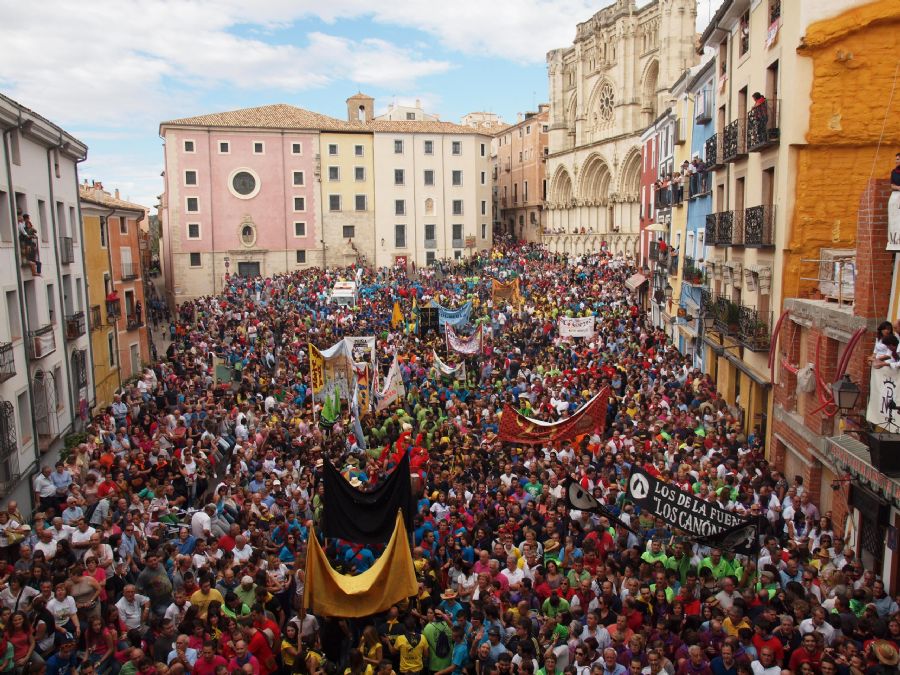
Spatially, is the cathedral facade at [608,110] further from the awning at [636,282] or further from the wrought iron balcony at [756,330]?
the wrought iron balcony at [756,330]

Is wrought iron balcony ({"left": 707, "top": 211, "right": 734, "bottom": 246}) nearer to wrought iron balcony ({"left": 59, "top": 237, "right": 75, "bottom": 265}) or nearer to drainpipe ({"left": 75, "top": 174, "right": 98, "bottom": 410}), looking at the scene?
wrought iron balcony ({"left": 59, "top": 237, "right": 75, "bottom": 265})

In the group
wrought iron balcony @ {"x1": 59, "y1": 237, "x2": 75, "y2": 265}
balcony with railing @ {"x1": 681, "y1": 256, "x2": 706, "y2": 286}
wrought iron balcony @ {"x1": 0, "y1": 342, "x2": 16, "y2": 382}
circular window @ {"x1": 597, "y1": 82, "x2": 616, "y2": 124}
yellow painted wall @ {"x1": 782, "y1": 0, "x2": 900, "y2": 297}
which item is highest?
circular window @ {"x1": 597, "y1": 82, "x2": 616, "y2": 124}

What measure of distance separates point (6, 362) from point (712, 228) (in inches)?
689

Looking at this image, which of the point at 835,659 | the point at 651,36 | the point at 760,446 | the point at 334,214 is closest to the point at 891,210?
the point at 835,659

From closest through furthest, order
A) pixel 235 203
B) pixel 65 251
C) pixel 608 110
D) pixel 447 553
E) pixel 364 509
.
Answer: pixel 364 509
pixel 447 553
pixel 65 251
pixel 608 110
pixel 235 203

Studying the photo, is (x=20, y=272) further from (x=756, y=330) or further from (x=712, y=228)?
(x=712, y=228)

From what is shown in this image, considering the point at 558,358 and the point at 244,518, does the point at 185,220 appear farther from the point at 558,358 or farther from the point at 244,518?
the point at 244,518

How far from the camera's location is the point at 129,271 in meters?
32.8

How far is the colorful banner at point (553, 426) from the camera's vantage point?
16.0 m

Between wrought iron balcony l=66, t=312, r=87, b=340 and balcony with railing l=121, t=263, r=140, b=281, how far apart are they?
829 cm

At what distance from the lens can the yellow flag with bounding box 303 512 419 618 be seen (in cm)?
981

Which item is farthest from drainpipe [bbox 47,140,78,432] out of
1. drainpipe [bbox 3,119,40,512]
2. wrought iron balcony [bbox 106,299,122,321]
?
wrought iron balcony [bbox 106,299,122,321]

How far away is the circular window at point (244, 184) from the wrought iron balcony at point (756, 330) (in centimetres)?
4641

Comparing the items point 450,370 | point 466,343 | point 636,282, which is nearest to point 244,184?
point 636,282
